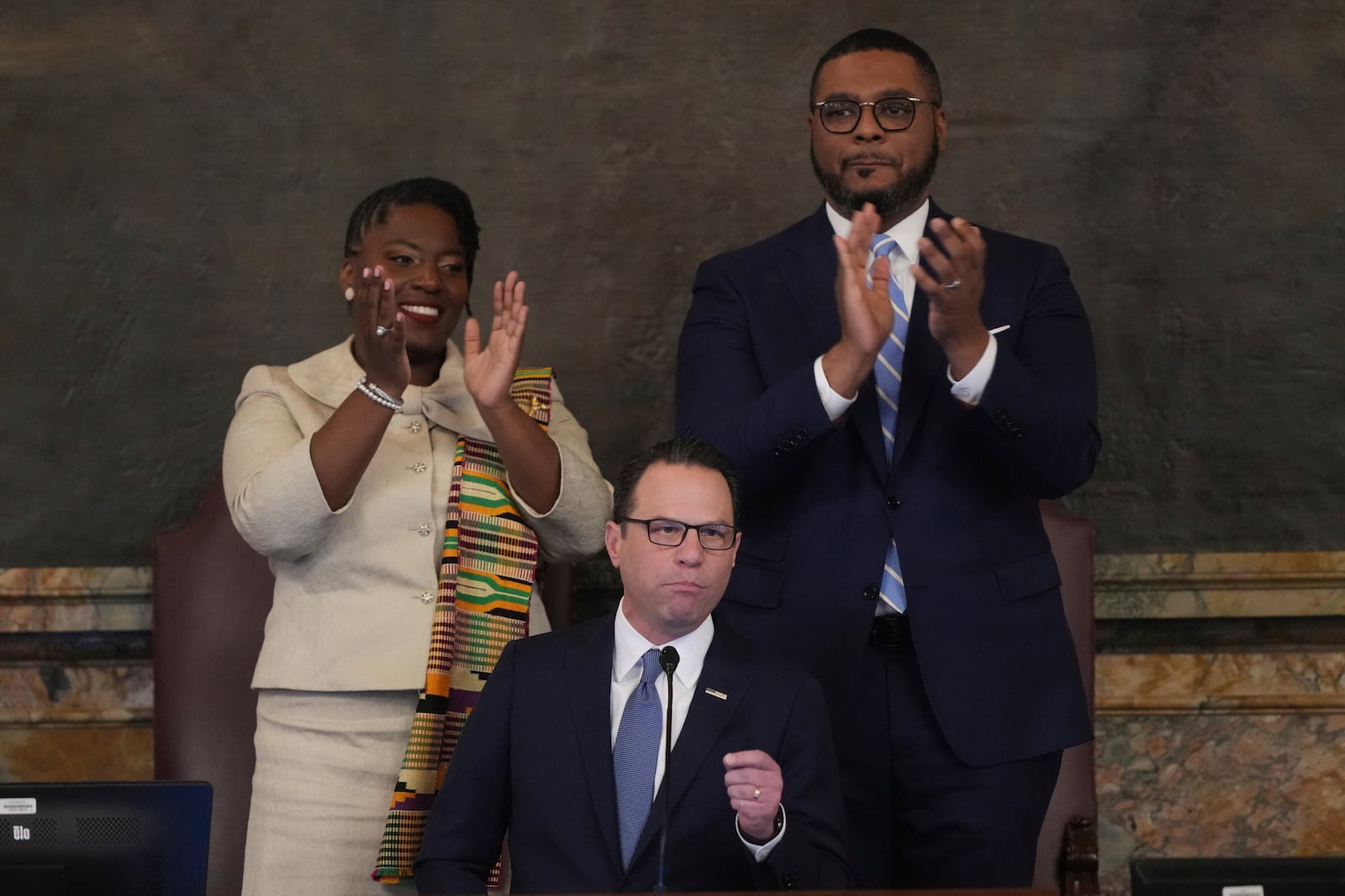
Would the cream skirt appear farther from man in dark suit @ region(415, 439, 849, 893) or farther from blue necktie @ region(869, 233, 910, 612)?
blue necktie @ region(869, 233, 910, 612)

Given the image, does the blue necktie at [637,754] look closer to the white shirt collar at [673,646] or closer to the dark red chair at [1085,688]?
the white shirt collar at [673,646]

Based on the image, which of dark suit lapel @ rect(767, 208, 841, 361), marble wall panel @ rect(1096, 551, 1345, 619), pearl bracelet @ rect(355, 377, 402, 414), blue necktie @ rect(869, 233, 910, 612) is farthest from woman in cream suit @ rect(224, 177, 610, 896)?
marble wall panel @ rect(1096, 551, 1345, 619)

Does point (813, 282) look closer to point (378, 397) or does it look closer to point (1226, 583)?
point (378, 397)

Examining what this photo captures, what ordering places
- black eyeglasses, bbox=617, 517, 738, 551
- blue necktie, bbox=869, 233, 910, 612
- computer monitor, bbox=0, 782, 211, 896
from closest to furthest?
1. computer monitor, bbox=0, 782, 211, 896
2. black eyeglasses, bbox=617, 517, 738, 551
3. blue necktie, bbox=869, 233, 910, 612

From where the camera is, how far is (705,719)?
227 cm

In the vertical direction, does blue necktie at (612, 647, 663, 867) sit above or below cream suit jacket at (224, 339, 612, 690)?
below

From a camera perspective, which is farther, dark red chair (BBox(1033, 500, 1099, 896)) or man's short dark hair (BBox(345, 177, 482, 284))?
dark red chair (BBox(1033, 500, 1099, 896))

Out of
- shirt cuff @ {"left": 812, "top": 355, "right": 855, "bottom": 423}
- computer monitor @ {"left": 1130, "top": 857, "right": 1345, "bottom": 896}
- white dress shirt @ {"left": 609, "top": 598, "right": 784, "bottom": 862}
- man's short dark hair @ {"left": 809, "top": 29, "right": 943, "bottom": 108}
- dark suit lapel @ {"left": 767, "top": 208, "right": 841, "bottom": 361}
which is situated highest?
man's short dark hair @ {"left": 809, "top": 29, "right": 943, "bottom": 108}

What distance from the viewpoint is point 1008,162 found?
3711 millimetres

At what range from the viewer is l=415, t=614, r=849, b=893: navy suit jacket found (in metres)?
2.20

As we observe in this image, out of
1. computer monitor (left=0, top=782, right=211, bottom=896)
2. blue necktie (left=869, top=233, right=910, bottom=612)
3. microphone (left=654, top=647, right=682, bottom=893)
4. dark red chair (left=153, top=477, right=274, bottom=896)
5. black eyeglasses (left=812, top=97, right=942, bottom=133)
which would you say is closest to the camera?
computer monitor (left=0, top=782, right=211, bottom=896)

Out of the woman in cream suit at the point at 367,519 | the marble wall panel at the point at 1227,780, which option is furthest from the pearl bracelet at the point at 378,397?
the marble wall panel at the point at 1227,780

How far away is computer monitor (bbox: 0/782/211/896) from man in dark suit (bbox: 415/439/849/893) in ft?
1.79

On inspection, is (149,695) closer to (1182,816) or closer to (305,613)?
(305,613)
